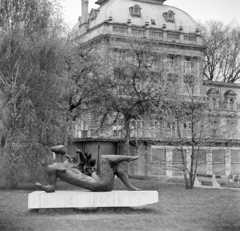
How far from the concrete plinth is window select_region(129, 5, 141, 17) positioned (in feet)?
141

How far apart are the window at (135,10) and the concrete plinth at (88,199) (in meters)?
43.0

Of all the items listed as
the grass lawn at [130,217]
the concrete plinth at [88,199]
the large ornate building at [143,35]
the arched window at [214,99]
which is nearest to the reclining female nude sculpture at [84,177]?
the concrete plinth at [88,199]

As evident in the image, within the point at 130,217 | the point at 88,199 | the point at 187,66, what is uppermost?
the point at 187,66

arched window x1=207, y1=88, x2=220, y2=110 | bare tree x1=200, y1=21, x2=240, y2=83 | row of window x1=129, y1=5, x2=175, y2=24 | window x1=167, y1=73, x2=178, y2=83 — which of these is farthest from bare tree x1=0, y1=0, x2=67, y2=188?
bare tree x1=200, y1=21, x2=240, y2=83

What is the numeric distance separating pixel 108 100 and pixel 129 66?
2.70 meters

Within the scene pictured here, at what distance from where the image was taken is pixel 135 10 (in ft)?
188

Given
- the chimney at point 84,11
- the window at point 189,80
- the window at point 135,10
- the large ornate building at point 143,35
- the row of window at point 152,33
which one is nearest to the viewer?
the window at point 189,80

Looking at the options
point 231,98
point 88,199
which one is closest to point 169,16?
point 231,98

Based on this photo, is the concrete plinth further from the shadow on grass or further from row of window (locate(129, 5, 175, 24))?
row of window (locate(129, 5, 175, 24))

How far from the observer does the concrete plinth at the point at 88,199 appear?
15211mm

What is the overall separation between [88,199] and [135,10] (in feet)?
145

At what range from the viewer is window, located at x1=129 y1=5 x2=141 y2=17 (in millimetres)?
56844

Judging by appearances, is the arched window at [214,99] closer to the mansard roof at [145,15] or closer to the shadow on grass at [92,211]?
the shadow on grass at [92,211]

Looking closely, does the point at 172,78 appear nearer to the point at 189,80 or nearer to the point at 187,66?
the point at 189,80
